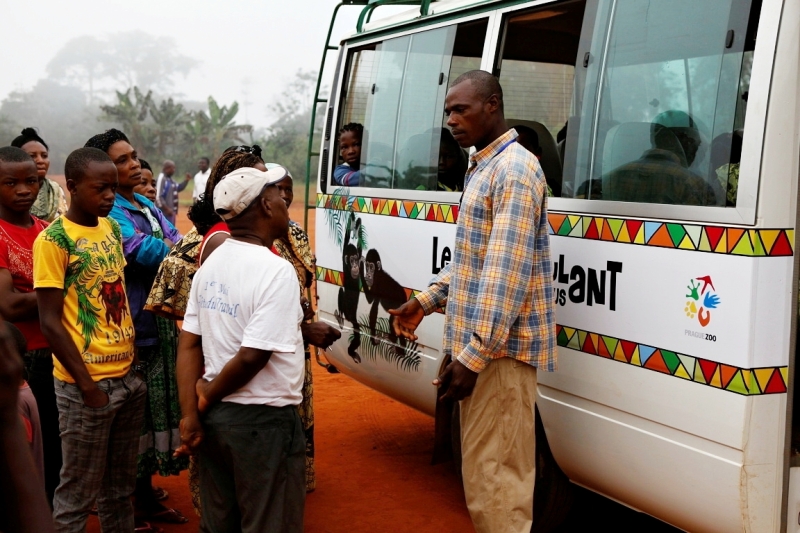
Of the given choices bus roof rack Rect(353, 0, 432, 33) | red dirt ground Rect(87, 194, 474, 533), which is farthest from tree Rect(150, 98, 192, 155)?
bus roof rack Rect(353, 0, 432, 33)

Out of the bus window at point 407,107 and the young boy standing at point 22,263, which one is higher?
the bus window at point 407,107

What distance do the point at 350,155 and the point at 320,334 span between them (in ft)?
8.20

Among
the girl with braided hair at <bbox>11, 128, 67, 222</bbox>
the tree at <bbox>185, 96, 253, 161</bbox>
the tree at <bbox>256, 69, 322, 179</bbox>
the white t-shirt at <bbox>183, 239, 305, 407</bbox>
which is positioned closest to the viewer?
the white t-shirt at <bbox>183, 239, 305, 407</bbox>

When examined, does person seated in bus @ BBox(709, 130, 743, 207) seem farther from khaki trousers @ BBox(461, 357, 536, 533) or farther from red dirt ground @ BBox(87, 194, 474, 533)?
red dirt ground @ BBox(87, 194, 474, 533)

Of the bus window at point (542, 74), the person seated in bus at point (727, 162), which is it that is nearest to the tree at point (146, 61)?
the bus window at point (542, 74)

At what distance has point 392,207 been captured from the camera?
4.96 meters

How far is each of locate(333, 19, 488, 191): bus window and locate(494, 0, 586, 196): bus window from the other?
0.18 metres

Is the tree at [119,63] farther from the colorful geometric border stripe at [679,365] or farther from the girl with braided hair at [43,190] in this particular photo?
the colorful geometric border stripe at [679,365]

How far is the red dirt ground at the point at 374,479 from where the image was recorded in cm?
484

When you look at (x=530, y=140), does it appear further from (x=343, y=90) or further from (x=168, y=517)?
(x=168, y=517)

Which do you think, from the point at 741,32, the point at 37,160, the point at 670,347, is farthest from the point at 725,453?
the point at 37,160

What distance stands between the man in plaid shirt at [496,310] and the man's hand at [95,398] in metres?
1.35

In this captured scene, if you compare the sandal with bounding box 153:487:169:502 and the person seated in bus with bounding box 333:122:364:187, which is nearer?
the sandal with bounding box 153:487:169:502

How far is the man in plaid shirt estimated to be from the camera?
130 inches
